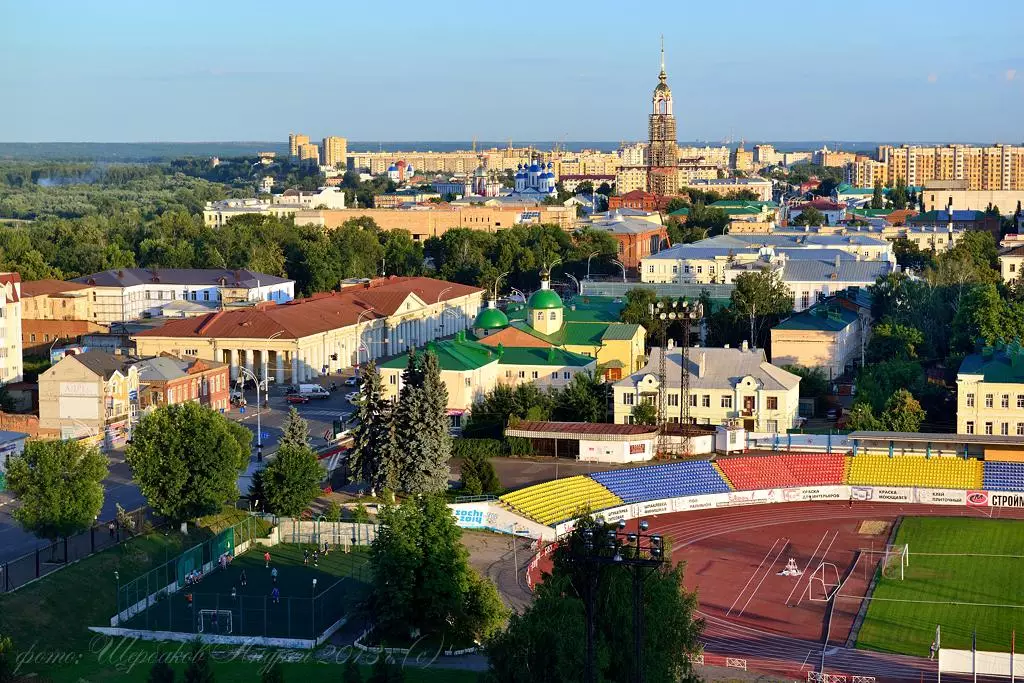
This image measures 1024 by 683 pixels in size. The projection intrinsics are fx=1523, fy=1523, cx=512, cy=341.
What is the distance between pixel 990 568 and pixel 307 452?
720 inches

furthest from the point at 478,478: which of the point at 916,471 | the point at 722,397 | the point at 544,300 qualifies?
the point at 544,300

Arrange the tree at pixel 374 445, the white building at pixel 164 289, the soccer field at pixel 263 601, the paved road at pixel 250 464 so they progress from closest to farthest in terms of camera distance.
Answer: the soccer field at pixel 263 601 < the paved road at pixel 250 464 < the tree at pixel 374 445 < the white building at pixel 164 289

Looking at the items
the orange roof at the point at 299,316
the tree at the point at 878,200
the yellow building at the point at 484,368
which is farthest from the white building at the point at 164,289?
the tree at the point at 878,200

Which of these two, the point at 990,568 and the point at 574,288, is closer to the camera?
the point at 990,568

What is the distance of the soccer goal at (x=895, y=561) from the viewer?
39094 mm

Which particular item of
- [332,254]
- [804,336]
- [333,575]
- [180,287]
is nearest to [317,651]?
[333,575]

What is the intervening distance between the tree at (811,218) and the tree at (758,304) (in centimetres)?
6346

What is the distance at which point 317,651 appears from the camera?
1251 inches

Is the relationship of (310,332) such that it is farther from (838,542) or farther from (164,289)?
(838,542)

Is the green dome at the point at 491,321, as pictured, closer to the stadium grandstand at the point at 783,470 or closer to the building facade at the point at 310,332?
the building facade at the point at 310,332

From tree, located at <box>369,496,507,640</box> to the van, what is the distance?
27.8 m

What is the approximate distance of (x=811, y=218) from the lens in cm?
13612

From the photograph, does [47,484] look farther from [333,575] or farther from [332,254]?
[332,254]

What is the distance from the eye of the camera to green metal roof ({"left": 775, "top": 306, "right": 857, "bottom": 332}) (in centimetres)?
6356
